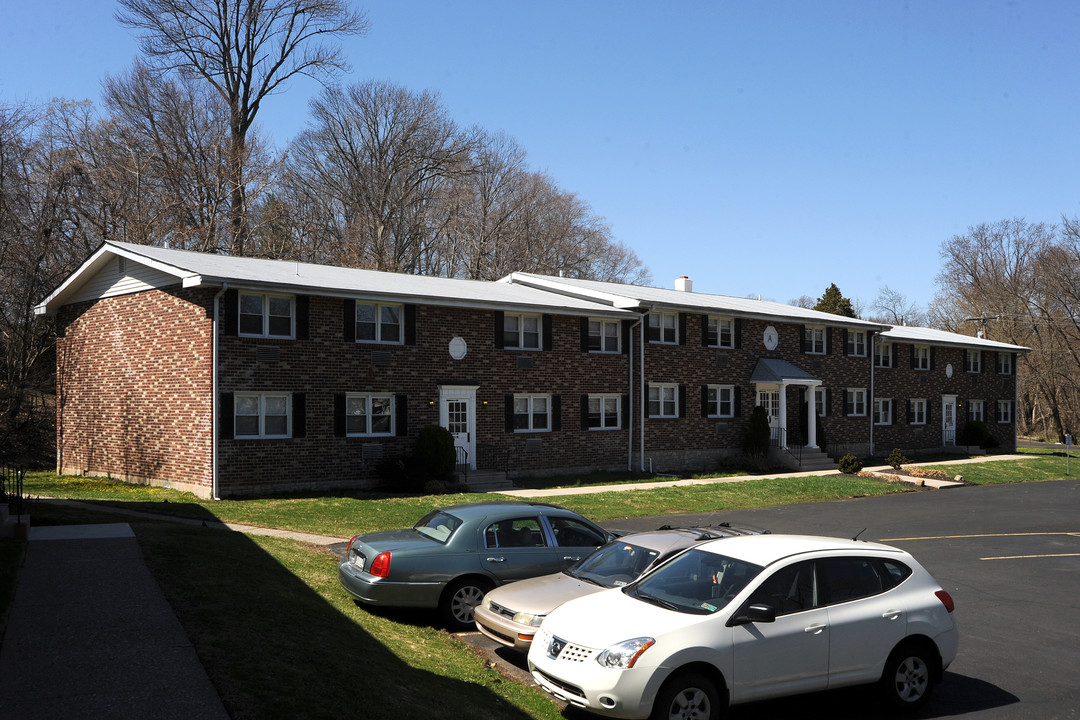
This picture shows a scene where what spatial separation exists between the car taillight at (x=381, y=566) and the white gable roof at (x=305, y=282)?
12333 mm

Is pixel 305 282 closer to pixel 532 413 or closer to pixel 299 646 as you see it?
pixel 532 413

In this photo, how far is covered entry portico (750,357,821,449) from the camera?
108 ft

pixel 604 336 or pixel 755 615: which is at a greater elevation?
pixel 604 336

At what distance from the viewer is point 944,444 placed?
42562 mm

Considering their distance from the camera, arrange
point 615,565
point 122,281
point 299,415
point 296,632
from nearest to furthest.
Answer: point 296,632 → point 615,565 → point 299,415 → point 122,281

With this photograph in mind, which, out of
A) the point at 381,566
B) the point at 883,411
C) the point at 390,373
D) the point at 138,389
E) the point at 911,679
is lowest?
the point at 911,679

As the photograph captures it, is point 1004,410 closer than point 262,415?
No

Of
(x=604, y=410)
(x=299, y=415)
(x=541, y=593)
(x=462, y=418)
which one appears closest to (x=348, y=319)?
(x=299, y=415)

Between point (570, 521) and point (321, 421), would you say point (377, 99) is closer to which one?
point (321, 421)

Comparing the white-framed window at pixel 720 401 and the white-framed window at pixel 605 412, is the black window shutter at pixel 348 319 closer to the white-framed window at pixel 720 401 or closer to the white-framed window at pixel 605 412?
the white-framed window at pixel 605 412

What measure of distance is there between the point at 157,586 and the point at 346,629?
212 cm

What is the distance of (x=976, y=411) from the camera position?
44.5 metres

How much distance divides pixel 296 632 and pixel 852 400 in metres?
33.2

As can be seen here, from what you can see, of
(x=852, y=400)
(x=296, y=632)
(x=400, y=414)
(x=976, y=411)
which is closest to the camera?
(x=296, y=632)
